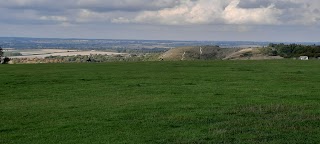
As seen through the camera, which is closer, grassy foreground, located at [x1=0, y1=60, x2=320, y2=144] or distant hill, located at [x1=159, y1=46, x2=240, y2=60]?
grassy foreground, located at [x1=0, y1=60, x2=320, y2=144]

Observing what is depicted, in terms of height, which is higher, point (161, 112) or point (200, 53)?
point (161, 112)

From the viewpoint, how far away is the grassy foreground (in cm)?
1205

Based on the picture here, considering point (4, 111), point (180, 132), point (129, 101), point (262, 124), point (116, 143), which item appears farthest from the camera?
point (129, 101)

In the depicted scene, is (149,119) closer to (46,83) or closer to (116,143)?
(116,143)

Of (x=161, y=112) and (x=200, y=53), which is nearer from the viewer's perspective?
(x=161, y=112)

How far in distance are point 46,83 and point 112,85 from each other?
4.52m

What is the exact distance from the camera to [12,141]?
38.6ft

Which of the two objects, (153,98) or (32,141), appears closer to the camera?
(32,141)

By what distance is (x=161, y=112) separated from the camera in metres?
16.0

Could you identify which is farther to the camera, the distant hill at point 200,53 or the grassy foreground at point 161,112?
the distant hill at point 200,53

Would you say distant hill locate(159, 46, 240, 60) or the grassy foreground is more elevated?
the grassy foreground

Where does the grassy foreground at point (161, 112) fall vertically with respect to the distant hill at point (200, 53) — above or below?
above

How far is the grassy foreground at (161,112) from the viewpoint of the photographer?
12.1 m

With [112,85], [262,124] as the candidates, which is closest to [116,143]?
[262,124]
